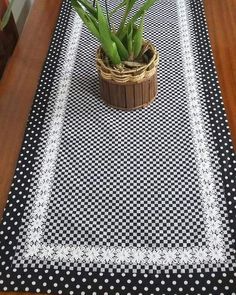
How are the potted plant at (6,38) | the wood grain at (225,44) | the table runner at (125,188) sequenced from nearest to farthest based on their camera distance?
the table runner at (125,188)
the wood grain at (225,44)
the potted plant at (6,38)

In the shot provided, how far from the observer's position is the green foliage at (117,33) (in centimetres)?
81

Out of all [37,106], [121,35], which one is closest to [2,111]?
[37,106]

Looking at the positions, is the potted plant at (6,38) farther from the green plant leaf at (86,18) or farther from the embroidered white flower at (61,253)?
the embroidered white flower at (61,253)

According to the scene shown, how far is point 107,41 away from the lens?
82cm

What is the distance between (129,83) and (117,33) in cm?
11

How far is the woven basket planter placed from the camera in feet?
2.80

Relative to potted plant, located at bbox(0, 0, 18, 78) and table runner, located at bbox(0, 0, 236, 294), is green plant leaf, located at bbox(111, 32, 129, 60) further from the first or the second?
potted plant, located at bbox(0, 0, 18, 78)

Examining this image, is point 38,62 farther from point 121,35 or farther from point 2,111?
point 121,35

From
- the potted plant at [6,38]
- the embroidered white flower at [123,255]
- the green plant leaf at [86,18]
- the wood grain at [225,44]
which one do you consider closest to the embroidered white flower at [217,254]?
the embroidered white flower at [123,255]

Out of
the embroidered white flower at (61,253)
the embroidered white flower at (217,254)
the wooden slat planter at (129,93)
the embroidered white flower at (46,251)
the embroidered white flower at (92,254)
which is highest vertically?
the wooden slat planter at (129,93)

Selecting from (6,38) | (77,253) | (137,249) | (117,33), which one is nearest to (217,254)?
(137,249)

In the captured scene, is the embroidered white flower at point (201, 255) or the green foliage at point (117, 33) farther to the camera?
the green foliage at point (117, 33)

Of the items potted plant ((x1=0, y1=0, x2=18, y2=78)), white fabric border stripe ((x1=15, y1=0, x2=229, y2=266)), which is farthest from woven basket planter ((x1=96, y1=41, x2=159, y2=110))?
potted plant ((x1=0, y1=0, x2=18, y2=78))

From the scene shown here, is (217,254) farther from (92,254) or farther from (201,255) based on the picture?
(92,254)
